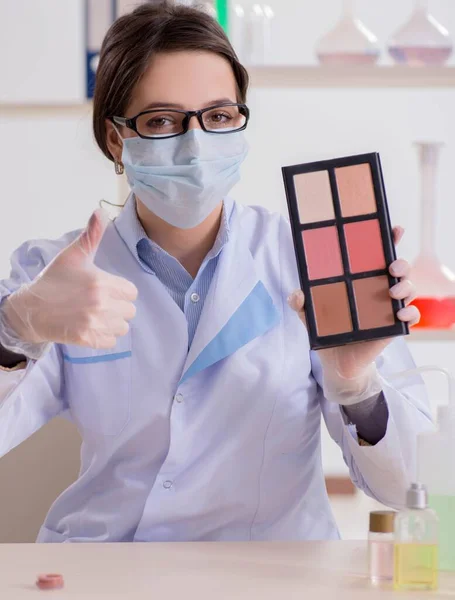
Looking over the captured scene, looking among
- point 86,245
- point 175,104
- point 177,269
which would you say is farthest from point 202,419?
point 175,104

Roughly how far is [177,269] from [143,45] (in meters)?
0.33

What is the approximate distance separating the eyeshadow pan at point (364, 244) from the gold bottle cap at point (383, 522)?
276 millimetres

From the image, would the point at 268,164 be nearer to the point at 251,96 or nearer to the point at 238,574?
the point at 251,96

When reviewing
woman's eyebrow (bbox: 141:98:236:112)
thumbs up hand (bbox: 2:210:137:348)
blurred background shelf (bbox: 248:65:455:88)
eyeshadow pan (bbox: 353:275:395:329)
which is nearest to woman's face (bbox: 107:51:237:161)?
woman's eyebrow (bbox: 141:98:236:112)

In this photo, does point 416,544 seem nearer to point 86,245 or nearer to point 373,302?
point 373,302

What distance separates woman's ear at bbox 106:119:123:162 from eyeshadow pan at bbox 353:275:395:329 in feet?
1.82

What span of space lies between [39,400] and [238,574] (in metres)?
0.53

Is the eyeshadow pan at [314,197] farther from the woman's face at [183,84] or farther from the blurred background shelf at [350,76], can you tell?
the blurred background shelf at [350,76]

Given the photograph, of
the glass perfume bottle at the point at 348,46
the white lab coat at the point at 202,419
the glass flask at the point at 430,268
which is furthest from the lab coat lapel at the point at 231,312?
the glass perfume bottle at the point at 348,46

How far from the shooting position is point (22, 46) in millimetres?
2475

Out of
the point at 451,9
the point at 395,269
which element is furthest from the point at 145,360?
the point at 451,9

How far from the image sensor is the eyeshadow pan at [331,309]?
1073 mm

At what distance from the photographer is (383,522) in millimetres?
948

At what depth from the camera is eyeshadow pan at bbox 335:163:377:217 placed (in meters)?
1.05
